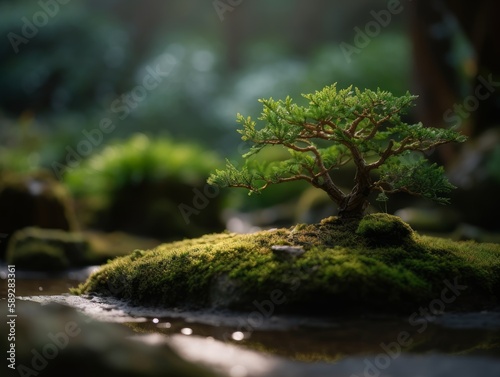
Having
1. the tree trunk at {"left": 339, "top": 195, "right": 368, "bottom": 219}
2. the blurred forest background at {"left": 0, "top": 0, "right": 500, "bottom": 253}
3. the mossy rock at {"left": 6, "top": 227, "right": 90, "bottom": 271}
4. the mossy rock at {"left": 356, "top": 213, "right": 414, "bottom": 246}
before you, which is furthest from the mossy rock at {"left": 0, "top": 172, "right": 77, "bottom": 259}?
the mossy rock at {"left": 356, "top": 213, "right": 414, "bottom": 246}

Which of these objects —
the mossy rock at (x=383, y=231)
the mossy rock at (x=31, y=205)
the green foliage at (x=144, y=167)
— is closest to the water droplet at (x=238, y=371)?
the mossy rock at (x=383, y=231)

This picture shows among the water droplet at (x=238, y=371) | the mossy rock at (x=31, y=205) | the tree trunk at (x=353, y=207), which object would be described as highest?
the mossy rock at (x=31, y=205)

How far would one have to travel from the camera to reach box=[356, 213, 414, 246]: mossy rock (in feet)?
10.8

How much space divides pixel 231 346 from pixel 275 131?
1.33 metres

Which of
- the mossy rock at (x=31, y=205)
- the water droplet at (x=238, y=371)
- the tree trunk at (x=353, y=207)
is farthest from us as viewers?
the mossy rock at (x=31, y=205)

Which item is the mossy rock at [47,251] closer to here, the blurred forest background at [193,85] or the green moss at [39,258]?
the green moss at [39,258]

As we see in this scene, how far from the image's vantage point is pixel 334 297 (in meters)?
2.82

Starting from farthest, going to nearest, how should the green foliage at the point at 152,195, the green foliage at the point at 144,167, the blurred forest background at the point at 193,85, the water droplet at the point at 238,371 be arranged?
1. the blurred forest background at the point at 193,85
2. the green foliage at the point at 144,167
3. the green foliage at the point at 152,195
4. the water droplet at the point at 238,371

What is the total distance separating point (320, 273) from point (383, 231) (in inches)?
25.0

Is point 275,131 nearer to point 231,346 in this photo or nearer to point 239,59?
point 231,346

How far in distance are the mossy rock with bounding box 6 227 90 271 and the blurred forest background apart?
1.06 metres

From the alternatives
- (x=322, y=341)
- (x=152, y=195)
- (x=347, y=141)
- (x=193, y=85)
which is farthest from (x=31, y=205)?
(x=193, y=85)

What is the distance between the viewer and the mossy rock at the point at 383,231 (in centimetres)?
329

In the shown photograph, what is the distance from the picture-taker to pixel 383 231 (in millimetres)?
3295
